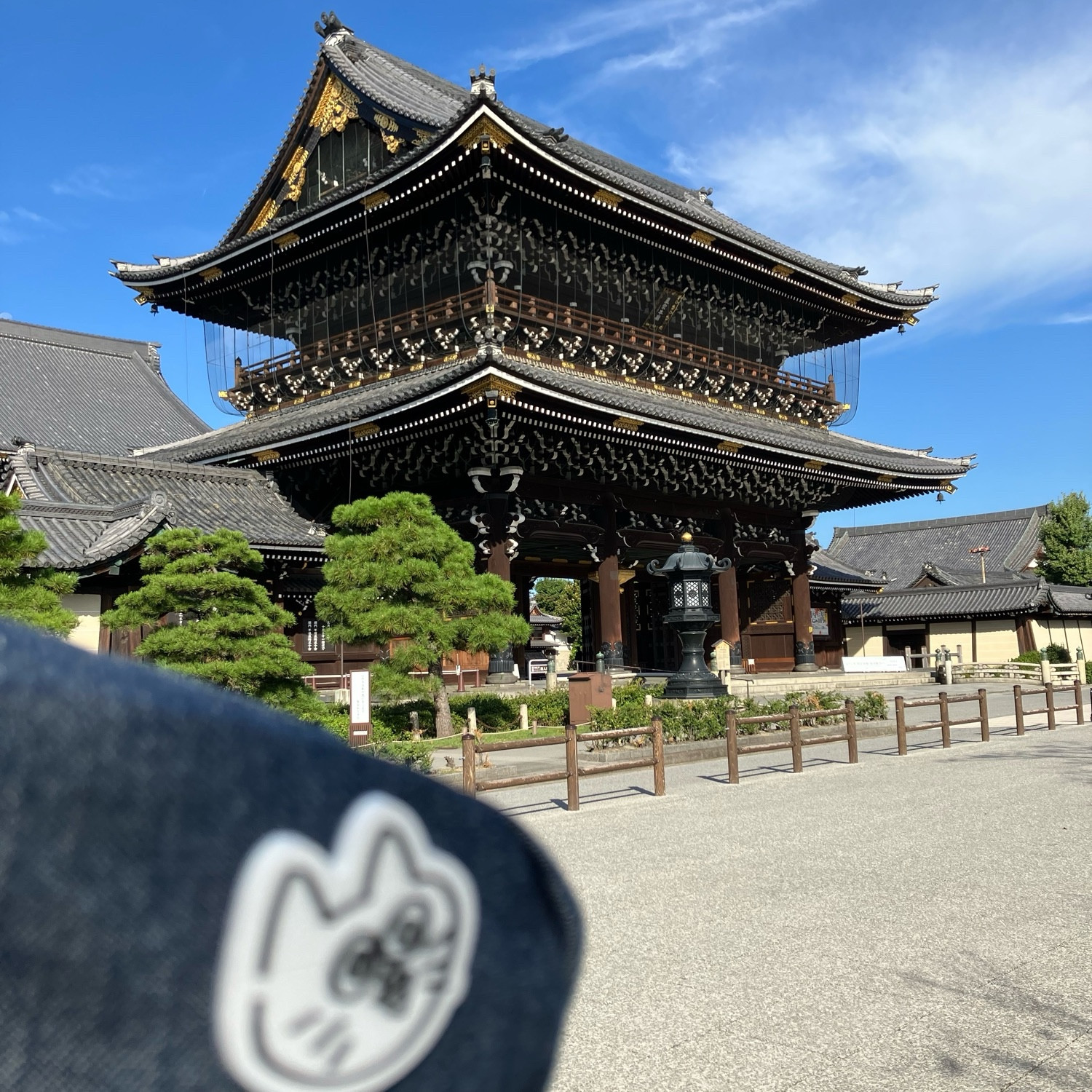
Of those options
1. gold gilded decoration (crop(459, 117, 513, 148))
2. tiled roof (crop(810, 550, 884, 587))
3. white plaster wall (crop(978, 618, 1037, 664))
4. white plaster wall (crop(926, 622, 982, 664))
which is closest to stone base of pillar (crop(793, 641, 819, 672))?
tiled roof (crop(810, 550, 884, 587))

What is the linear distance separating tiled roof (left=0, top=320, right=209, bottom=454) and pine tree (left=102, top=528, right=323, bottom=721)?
44.9 ft

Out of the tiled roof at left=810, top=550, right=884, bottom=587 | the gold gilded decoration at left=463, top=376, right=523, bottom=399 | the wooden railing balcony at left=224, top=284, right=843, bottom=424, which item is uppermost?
the wooden railing balcony at left=224, top=284, right=843, bottom=424

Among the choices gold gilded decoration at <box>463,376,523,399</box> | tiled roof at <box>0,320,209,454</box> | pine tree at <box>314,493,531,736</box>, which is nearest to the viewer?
pine tree at <box>314,493,531,736</box>

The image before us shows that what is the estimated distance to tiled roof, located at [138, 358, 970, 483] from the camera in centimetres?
1559

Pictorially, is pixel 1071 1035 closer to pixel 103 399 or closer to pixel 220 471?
pixel 220 471

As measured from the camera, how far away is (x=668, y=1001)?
12.9 feet

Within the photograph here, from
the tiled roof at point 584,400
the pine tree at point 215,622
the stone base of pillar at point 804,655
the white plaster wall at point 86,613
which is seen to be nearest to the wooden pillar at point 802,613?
the stone base of pillar at point 804,655

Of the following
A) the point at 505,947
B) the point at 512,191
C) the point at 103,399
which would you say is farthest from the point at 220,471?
the point at 505,947

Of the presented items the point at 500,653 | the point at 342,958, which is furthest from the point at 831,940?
the point at 500,653

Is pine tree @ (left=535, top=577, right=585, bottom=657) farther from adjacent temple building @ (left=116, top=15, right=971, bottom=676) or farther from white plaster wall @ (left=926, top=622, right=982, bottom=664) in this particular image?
adjacent temple building @ (left=116, top=15, right=971, bottom=676)

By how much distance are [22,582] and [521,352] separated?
33.2 ft

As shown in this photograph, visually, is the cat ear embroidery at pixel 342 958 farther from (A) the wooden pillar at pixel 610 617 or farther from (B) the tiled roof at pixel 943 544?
(B) the tiled roof at pixel 943 544

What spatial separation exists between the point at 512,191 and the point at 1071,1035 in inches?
640

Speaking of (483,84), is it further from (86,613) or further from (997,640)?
(997,640)
